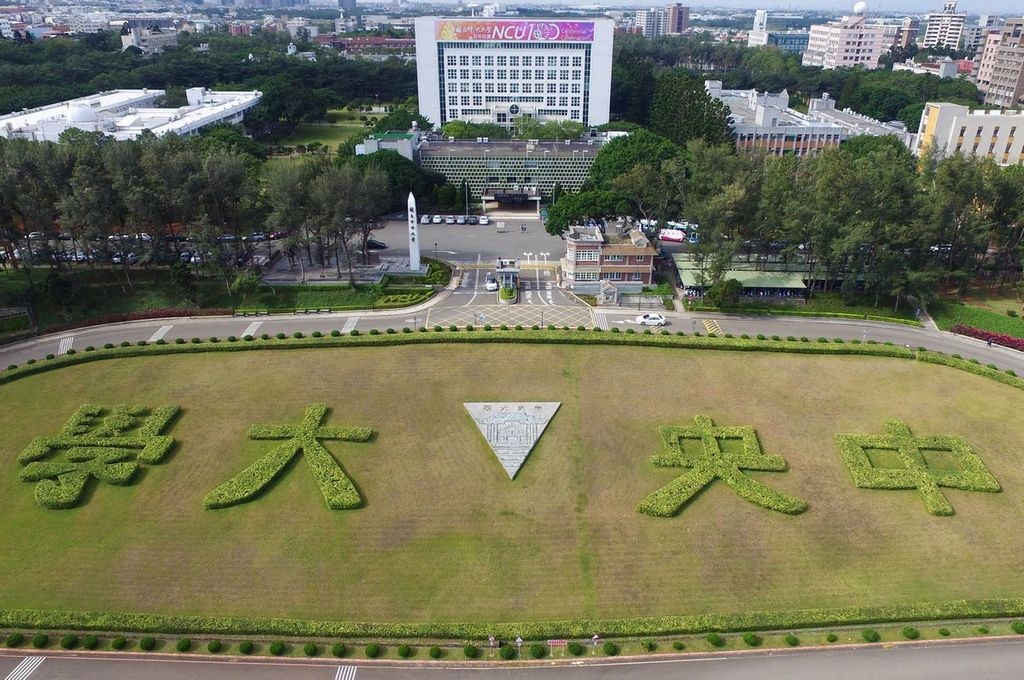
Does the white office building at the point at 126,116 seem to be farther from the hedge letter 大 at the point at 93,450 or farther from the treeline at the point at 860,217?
the treeline at the point at 860,217

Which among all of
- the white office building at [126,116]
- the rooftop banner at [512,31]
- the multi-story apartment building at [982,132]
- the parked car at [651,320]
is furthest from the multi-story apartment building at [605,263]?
the rooftop banner at [512,31]

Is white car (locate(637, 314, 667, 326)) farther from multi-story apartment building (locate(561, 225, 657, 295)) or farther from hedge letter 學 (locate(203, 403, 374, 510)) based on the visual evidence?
hedge letter 學 (locate(203, 403, 374, 510))

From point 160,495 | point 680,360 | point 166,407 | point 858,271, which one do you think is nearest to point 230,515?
point 160,495

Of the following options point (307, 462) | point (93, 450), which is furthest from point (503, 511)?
point (93, 450)

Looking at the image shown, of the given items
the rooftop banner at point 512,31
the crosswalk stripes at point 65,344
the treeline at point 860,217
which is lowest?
the crosswalk stripes at point 65,344

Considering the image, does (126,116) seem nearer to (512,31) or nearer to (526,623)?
(512,31)

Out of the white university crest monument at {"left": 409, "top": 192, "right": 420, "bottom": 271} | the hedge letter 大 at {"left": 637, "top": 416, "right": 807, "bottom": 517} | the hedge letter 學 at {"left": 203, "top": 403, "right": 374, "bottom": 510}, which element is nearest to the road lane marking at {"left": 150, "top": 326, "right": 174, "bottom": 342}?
the hedge letter 學 at {"left": 203, "top": 403, "right": 374, "bottom": 510}
